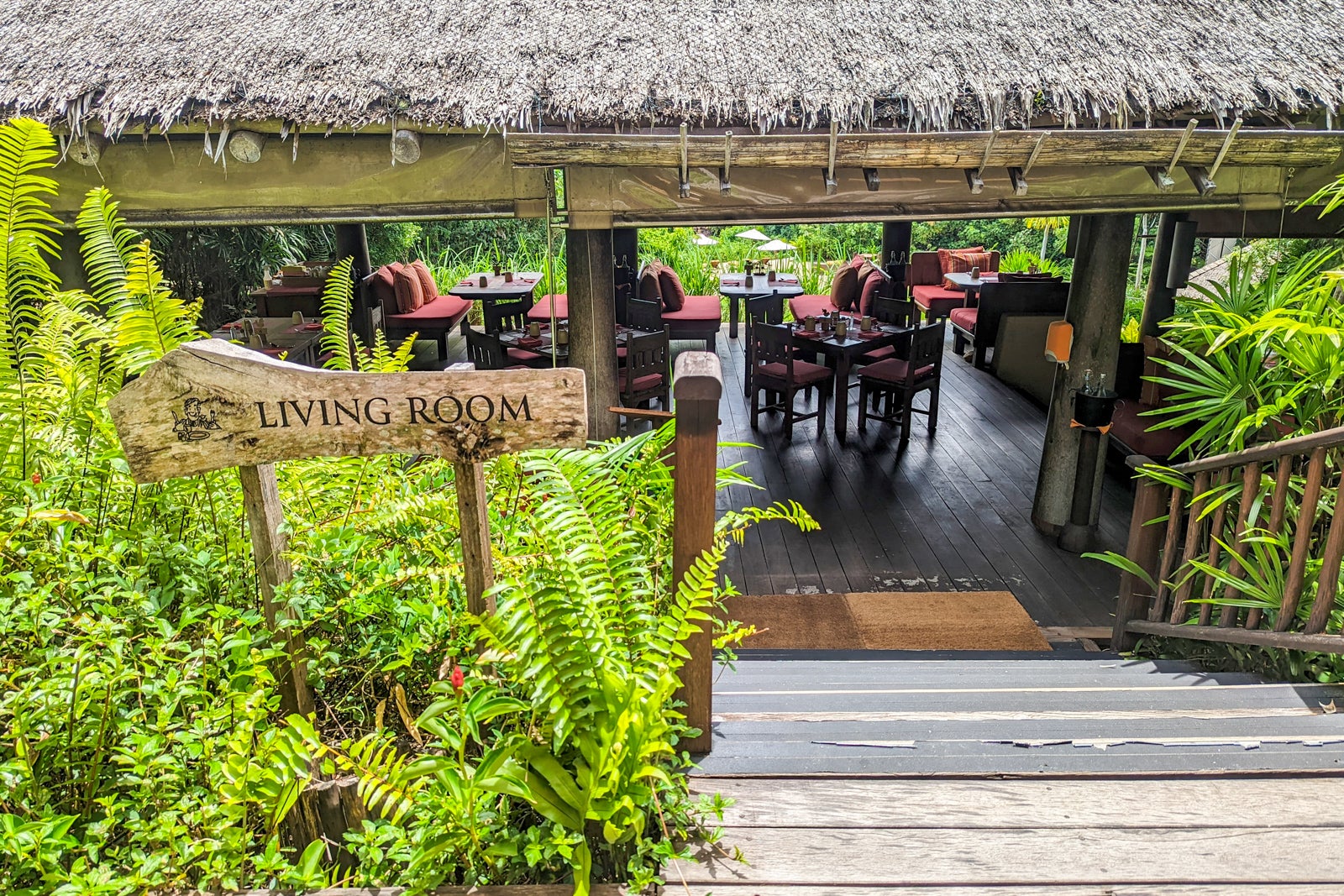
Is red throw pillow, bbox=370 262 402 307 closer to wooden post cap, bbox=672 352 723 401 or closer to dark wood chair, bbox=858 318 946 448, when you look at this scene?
dark wood chair, bbox=858 318 946 448

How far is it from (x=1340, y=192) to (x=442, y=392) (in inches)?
119

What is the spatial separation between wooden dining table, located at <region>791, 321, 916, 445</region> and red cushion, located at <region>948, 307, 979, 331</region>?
1912 millimetres

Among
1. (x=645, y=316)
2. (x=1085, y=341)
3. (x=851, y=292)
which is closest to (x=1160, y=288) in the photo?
(x=1085, y=341)

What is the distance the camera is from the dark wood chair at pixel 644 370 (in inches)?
242

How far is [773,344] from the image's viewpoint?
663 centimetres

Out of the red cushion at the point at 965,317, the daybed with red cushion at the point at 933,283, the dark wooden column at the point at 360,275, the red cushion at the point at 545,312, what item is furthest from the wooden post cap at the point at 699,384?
the daybed with red cushion at the point at 933,283

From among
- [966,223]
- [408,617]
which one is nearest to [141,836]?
[408,617]

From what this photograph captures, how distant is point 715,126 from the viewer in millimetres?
3742

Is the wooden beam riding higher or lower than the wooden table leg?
higher

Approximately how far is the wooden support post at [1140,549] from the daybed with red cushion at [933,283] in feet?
21.7

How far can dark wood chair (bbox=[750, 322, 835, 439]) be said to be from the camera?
258 inches

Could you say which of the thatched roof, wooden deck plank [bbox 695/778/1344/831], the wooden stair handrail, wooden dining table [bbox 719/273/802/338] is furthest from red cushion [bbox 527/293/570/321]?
wooden deck plank [bbox 695/778/1344/831]

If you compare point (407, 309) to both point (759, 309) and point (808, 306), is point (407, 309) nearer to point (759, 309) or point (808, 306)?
point (759, 309)

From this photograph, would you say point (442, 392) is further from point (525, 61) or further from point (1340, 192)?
point (1340, 192)
